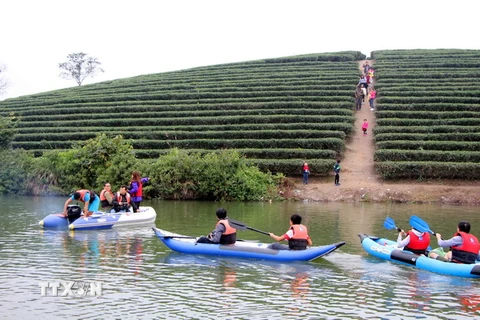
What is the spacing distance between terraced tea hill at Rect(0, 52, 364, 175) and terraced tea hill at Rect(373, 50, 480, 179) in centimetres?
264

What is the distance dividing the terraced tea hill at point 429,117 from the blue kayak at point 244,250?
54.9ft

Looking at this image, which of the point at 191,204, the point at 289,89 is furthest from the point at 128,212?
the point at 289,89

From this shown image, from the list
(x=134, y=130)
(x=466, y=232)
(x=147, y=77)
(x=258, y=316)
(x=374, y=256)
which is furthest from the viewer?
(x=147, y=77)

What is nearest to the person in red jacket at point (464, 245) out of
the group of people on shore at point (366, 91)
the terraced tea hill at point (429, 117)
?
the terraced tea hill at point (429, 117)

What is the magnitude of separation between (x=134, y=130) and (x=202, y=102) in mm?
6639

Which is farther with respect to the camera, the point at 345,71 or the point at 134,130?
the point at 345,71

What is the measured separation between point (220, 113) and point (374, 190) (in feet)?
46.3

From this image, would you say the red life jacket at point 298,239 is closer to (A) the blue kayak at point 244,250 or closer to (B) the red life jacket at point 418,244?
(A) the blue kayak at point 244,250

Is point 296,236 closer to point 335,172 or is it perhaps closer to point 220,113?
point 335,172

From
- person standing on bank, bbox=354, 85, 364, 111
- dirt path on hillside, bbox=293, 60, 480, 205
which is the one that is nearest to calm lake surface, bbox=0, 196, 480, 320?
dirt path on hillside, bbox=293, 60, 480, 205

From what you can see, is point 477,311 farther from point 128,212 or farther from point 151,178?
point 151,178

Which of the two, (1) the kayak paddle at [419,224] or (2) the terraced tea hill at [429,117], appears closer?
(1) the kayak paddle at [419,224]

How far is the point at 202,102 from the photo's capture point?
135 ft

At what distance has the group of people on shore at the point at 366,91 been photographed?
39219mm
